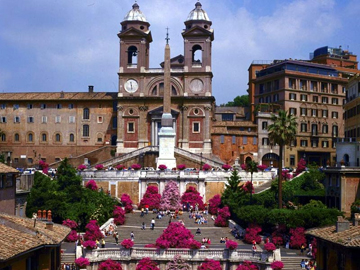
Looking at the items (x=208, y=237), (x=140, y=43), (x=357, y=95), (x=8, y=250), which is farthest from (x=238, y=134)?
(x=8, y=250)

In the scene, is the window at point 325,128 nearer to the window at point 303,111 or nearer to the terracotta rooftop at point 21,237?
Result: the window at point 303,111

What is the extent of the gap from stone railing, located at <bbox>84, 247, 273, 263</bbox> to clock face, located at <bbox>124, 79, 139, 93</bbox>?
51.0m

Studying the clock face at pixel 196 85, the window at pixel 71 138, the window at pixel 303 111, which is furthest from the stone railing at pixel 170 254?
the window at pixel 303 111

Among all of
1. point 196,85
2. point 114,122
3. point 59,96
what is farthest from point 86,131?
point 196,85

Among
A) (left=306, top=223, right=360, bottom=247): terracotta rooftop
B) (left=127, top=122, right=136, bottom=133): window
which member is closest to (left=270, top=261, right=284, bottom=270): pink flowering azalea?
(left=306, top=223, right=360, bottom=247): terracotta rooftop

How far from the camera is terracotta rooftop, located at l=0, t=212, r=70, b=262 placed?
23578 millimetres

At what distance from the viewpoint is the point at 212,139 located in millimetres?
93250

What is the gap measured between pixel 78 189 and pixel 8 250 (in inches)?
1591

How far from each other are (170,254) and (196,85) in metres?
50.9

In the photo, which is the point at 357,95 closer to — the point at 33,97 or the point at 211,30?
the point at 211,30

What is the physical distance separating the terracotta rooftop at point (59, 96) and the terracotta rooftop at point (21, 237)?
70729 mm

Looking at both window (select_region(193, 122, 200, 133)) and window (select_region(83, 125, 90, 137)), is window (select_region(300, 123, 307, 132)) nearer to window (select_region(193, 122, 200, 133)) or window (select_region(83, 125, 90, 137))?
window (select_region(193, 122, 200, 133))

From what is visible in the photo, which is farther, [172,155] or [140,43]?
[140,43]

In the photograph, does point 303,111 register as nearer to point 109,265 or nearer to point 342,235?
point 109,265
